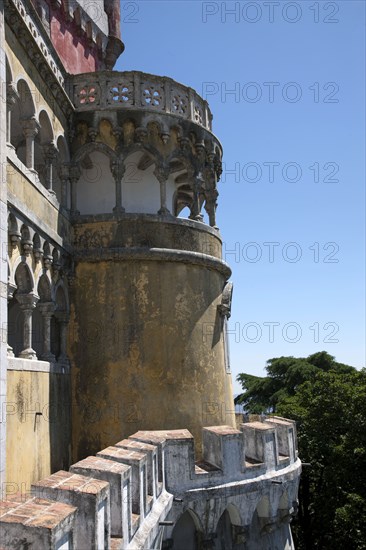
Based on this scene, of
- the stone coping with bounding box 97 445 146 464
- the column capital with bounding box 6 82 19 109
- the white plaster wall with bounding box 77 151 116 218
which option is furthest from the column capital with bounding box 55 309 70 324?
the stone coping with bounding box 97 445 146 464

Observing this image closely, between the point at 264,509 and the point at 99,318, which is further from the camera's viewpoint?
the point at 99,318

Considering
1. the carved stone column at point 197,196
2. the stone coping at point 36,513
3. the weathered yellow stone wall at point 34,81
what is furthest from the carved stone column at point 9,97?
the stone coping at point 36,513

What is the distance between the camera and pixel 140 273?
1205 centimetres

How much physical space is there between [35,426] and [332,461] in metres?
13.3

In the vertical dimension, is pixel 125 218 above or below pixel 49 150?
below

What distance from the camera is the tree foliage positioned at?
18273 millimetres

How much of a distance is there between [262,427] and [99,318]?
372cm

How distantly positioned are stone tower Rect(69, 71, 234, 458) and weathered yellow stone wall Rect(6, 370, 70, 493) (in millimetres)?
703


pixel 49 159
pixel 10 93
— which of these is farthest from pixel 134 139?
pixel 10 93

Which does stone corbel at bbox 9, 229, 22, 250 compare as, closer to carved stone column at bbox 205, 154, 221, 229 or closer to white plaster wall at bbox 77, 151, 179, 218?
white plaster wall at bbox 77, 151, 179, 218

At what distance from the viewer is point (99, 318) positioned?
462 inches

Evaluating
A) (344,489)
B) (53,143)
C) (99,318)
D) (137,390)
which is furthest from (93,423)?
(344,489)

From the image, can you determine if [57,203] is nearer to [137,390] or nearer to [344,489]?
[137,390]

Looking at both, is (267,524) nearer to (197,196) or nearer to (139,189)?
(197,196)
